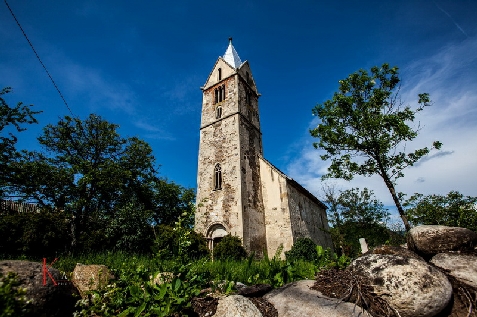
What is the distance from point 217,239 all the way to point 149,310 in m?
12.9

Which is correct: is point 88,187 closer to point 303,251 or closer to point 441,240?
point 303,251

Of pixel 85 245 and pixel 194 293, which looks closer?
pixel 194 293

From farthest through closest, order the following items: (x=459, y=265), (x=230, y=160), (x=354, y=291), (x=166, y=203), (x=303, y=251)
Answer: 1. (x=166, y=203)
2. (x=230, y=160)
3. (x=303, y=251)
4. (x=459, y=265)
5. (x=354, y=291)

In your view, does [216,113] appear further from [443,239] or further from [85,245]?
[443,239]

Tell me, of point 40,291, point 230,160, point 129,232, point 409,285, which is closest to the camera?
point 40,291

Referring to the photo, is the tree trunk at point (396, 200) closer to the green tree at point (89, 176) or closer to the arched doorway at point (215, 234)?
the arched doorway at point (215, 234)

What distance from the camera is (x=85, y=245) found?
44.5 ft

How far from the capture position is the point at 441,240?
430cm

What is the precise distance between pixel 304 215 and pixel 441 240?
49.9ft

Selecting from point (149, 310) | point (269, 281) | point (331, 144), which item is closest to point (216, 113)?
point (331, 144)

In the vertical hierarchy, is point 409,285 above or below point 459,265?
below

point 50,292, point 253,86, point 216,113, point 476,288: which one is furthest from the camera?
point 253,86

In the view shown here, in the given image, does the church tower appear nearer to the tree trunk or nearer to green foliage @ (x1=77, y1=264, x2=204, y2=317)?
the tree trunk

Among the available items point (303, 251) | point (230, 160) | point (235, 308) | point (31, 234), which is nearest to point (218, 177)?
point (230, 160)
